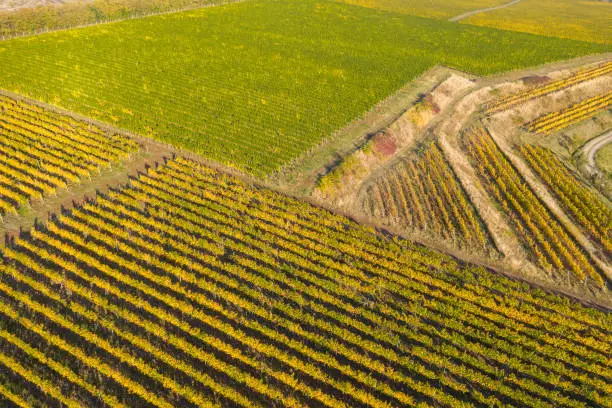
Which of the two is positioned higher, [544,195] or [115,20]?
[115,20]

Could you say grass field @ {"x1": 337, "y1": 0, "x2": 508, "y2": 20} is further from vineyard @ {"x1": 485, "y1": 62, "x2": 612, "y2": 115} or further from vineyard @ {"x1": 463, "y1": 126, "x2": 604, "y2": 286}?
vineyard @ {"x1": 463, "y1": 126, "x2": 604, "y2": 286}

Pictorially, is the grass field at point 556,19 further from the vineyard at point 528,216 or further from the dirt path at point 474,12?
the vineyard at point 528,216

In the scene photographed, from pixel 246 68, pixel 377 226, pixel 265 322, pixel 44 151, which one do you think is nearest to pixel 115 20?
pixel 246 68

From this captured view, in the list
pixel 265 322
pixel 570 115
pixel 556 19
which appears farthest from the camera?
pixel 556 19

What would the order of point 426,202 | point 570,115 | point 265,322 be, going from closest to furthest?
point 265,322, point 426,202, point 570,115

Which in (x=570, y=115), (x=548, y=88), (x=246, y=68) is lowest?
(x=570, y=115)

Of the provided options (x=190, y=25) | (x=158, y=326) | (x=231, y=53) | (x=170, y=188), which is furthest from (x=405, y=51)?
(x=158, y=326)

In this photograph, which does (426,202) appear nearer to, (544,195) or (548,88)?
(544,195)
